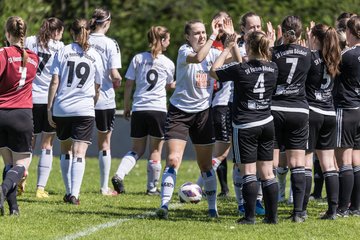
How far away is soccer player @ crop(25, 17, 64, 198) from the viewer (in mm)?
14109

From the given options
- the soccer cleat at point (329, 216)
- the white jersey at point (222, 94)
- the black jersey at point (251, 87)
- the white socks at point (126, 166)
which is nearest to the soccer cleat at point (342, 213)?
the soccer cleat at point (329, 216)

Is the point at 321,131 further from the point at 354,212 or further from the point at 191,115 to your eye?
the point at 191,115

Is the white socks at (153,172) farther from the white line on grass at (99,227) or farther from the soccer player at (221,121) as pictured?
the white line on grass at (99,227)

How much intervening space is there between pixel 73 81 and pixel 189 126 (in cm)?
199

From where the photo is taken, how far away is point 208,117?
11.9 m

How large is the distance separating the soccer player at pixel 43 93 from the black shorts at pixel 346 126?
4.11m

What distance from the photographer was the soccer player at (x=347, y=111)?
39.5ft

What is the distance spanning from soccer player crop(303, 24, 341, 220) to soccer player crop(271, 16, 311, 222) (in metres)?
0.26

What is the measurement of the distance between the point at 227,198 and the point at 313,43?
3.51 m

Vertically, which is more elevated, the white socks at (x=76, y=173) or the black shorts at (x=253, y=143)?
the black shorts at (x=253, y=143)

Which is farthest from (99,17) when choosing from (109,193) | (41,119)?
(109,193)

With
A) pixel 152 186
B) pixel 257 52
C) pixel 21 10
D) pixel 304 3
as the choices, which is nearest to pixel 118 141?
pixel 21 10

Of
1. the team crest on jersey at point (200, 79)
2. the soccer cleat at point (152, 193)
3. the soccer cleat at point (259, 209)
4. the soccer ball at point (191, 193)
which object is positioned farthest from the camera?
the soccer cleat at point (152, 193)

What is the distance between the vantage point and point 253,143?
36.4ft
